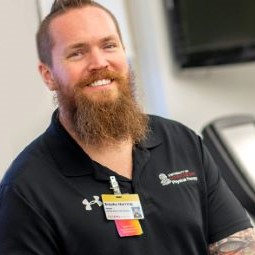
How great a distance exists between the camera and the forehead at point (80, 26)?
1.19 metres

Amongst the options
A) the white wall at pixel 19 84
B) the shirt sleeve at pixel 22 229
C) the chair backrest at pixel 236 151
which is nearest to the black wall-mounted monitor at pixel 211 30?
the chair backrest at pixel 236 151

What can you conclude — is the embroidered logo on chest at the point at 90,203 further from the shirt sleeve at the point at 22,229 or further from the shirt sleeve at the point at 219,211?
the shirt sleeve at the point at 219,211

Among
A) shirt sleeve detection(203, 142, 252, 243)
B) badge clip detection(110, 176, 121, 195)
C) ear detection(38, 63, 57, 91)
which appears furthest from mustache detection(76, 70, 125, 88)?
shirt sleeve detection(203, 142, 252, 243)

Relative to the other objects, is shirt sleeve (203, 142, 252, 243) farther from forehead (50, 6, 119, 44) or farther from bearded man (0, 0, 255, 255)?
→ forehead (50, 6, 119, 44)

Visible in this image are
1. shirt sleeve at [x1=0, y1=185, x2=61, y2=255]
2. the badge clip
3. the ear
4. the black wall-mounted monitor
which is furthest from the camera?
the black wall-mounted monitor

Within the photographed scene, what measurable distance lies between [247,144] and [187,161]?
78cm

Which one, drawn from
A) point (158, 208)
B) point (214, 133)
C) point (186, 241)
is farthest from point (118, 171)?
point (214, 133)

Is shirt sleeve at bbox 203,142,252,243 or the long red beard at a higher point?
the long red beard

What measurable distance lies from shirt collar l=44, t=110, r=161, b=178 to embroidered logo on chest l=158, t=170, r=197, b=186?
0.18m

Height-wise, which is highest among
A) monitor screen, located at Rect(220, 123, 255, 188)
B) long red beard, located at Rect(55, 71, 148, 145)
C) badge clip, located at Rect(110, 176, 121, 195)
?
long red beard, located at Rect(55, 71, 148, 145)

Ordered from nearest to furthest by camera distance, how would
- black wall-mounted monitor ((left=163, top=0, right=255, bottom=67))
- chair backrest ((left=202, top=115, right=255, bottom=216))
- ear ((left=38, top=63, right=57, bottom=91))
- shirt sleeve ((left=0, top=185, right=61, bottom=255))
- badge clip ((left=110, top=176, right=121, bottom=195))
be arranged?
shirt sleeve ((left=0, top=185, right=61, bottom=255)), badge clip ((left=110, top=176, right=121, bottom=195)), ear ((left=38, top=63, right=57, bottom=91)), chair backrest ((left=202, top=115, right=255, bottom=216)), black wall-mounted monitor ((left=163, top=0, right=255, bottom=67))

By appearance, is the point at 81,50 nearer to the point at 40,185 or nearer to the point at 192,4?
the point at 40,185

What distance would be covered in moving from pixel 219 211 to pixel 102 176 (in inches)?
14.5

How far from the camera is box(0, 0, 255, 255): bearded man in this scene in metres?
1.09
